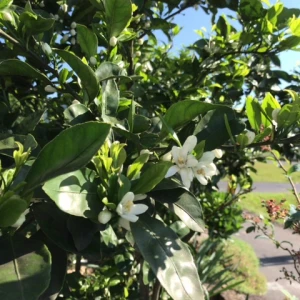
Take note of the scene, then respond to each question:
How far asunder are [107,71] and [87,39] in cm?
15

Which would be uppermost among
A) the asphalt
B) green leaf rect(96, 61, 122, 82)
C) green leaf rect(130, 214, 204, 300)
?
green leaf rect(96, 61, 122, 82)

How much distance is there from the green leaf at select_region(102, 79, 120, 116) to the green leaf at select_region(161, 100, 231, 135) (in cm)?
14

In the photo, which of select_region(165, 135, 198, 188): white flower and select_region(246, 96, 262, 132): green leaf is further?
select_region(246, 96, 262, 132): green leaf

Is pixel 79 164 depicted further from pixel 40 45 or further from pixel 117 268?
pixel 117 268

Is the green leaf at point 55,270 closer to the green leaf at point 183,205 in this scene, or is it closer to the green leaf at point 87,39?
the green leaf at point 183,205

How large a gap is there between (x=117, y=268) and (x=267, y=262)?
4217 mm

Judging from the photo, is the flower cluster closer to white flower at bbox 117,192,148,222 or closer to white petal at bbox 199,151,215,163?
white petal at bbox 199,151,215,163

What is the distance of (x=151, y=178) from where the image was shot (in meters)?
0.73

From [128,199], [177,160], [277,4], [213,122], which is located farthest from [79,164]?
[277,4]

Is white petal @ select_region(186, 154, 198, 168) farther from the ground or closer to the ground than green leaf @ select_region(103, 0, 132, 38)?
closer to the ground

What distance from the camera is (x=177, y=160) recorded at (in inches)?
31.9

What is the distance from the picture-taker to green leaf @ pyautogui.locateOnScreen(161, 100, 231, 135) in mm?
792

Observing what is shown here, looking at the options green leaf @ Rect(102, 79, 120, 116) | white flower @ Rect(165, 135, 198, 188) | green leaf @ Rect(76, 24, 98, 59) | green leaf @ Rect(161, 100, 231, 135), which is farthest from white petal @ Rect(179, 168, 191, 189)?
green leaf @ Rect(76, 24, 98, 59)

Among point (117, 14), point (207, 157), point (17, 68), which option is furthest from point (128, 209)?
point (117, 14)
